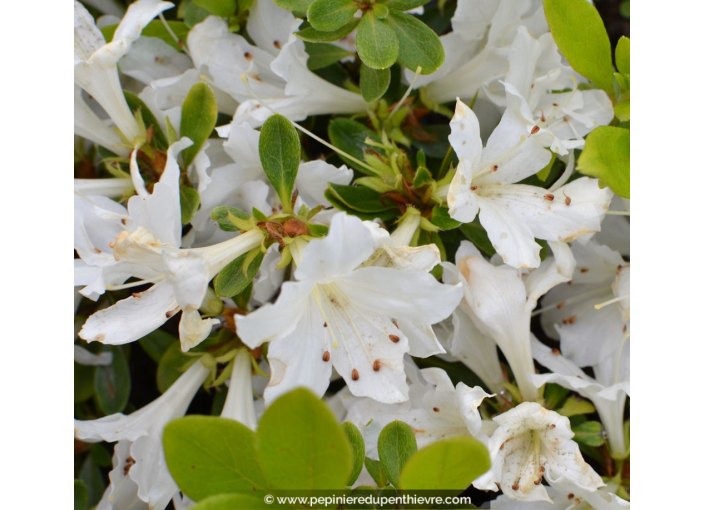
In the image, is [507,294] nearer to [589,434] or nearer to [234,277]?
[589,434]

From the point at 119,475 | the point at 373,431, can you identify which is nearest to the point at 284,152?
the point at 373,431

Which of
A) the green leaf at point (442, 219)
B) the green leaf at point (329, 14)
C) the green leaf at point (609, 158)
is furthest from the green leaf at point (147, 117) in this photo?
the green leaf at point (609, 158)

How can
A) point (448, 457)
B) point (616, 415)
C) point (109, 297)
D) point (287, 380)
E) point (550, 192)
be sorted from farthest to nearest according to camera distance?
point (109, 297) → point (616, 415) → point (550, 192) → point (287, 380) → point (448, 457)

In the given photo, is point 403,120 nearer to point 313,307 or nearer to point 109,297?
point 313,307

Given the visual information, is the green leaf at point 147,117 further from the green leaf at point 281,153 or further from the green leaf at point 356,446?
the green leaf at point 356,446

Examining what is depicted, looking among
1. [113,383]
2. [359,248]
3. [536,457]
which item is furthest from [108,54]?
[536,457]

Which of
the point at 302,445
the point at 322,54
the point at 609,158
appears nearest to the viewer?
the point at 302,445

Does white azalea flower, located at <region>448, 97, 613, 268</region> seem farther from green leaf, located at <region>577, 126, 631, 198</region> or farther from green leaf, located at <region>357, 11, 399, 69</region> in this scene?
green leaf, located at <region>357, 11, 399, 69</region>
